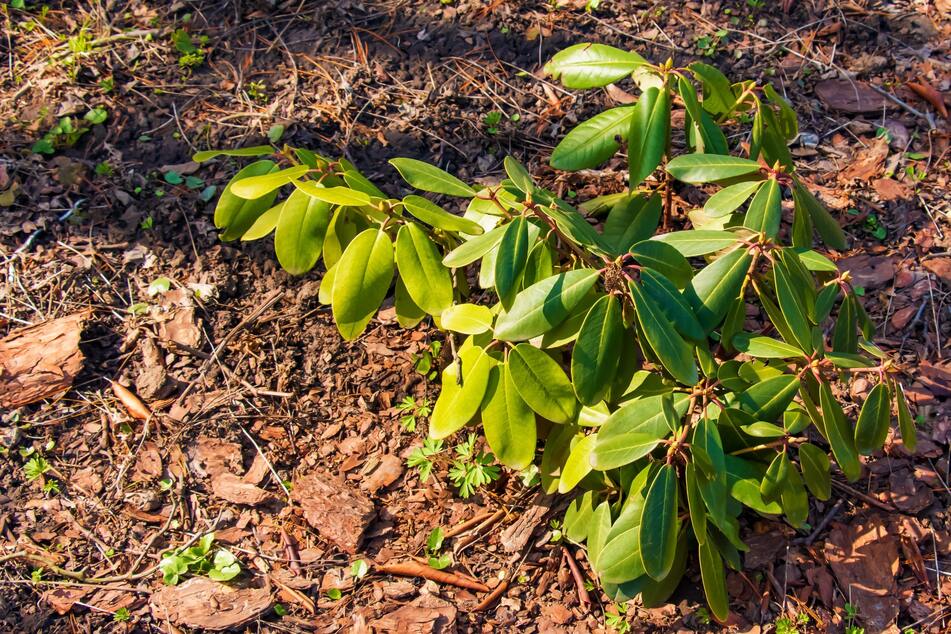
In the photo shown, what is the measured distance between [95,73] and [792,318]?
3.06 meters

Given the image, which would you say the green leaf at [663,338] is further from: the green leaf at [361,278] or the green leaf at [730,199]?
the green leaf at [361,278]

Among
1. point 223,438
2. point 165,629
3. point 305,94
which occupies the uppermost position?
point 305,94

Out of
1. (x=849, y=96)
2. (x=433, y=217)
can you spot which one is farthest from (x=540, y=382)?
(x=849, y=96)

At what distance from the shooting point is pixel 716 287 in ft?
5.26

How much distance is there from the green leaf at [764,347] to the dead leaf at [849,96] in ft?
6.48

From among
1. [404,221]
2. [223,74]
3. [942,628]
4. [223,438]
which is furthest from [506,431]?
[223,74]

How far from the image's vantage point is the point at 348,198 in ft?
5.34

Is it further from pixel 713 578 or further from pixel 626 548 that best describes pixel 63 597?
pixel 713 578

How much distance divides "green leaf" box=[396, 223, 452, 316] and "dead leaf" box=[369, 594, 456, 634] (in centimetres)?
96

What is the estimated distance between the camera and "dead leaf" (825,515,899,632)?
7.22 feet

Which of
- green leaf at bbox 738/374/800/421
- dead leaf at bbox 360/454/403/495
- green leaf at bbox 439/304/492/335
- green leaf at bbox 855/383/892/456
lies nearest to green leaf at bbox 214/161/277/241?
green leaf at bbox 439/304/492/335

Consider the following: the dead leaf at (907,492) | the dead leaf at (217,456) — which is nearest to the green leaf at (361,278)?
the dead leaf at (217,456)

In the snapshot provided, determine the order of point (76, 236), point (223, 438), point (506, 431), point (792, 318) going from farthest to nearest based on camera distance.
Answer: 1. point (76, 236)
2. point (223, 438)
3. point (506, 431)
4. point (792, 318)

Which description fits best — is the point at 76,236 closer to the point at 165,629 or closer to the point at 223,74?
the point at 223,74
